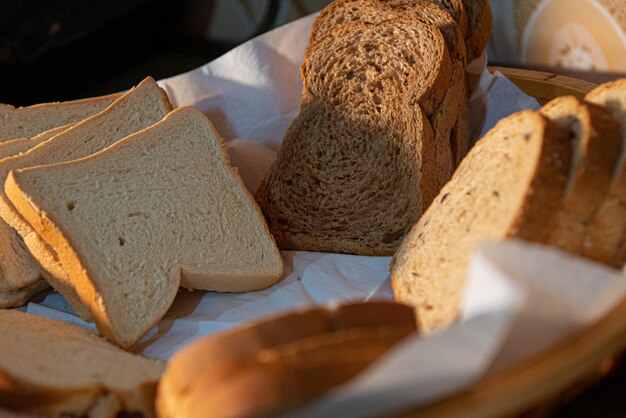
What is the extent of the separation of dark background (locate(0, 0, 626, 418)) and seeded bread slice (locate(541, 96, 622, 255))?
2192 mm

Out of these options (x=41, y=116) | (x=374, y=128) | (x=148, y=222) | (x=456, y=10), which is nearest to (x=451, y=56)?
(x=456, y=10)

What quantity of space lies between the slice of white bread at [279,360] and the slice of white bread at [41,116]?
140 centimetres

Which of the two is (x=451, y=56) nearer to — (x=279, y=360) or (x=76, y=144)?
(x=76, y=144)

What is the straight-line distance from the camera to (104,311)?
1.79 meters

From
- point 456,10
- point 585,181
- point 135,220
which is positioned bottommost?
point 135,220

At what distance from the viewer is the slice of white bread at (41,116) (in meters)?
2.37

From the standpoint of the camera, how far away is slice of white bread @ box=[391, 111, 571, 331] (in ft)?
4.52

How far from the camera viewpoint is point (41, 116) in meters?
2.39

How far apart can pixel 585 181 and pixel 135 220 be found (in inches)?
43.9

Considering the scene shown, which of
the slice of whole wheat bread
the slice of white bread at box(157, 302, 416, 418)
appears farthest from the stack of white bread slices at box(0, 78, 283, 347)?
the slice of whole wheat bread

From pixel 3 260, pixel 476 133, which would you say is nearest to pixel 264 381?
pixel 3 260

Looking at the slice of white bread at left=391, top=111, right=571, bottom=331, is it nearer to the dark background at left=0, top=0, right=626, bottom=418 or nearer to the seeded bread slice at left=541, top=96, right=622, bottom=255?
the seeded bread slice at left=541, top=96, right=622, bottom=255

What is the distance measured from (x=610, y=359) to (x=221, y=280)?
41.7 inches

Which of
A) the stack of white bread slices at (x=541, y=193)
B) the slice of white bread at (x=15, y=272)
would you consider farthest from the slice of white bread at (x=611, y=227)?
the slice of white bread at (x=15, y=272)
